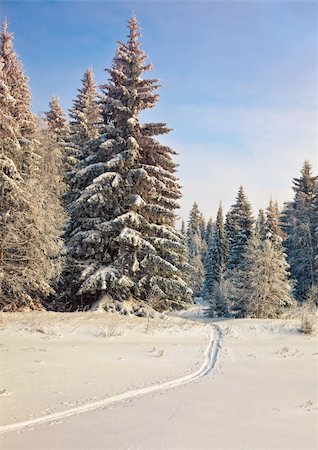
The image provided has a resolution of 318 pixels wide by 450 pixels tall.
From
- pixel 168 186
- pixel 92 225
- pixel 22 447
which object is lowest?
pixel 22 447

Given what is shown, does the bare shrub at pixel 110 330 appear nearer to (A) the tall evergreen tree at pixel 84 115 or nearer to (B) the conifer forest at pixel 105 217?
(B) the conifer forest at pixel 105 217

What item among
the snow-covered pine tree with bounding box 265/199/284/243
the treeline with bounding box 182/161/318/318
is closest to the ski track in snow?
the treeline with bounding box 182/161/318/318

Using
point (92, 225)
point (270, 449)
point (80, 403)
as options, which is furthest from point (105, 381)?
point (92, 225)

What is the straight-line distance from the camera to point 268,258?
24.9 metres

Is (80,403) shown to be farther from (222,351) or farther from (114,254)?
(114,254)

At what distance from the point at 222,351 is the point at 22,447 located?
27.4 feet

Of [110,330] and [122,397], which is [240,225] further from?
[122,397]

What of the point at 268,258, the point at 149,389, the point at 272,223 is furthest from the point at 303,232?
the point at 149,389

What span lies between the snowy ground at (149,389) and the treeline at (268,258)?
9497 mm

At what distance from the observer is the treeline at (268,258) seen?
2459 cm

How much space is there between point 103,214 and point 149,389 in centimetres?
1265

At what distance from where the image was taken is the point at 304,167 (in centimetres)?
3891

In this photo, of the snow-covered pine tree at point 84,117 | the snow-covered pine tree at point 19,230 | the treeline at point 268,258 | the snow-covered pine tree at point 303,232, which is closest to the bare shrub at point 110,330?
the snow-covered pine tree at point 19,230

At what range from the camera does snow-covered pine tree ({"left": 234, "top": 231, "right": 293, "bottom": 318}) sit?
955 inches
